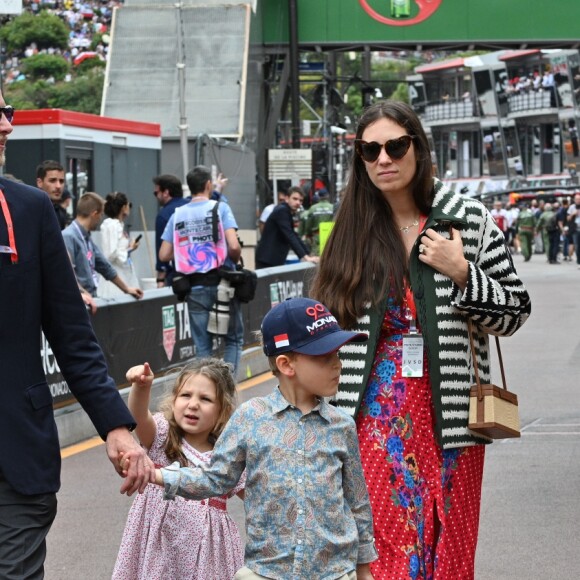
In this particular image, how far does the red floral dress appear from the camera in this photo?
15.0ft

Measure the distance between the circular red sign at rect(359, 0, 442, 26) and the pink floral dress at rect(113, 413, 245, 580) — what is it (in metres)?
33.4

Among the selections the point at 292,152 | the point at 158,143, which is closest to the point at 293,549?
the point at 158,143

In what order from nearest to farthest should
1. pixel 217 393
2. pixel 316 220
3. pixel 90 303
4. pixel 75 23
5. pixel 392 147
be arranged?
pixel 392 147 < pixel 217 393 < pixel 90 303 < pixel 316 220 < pixel 75 23

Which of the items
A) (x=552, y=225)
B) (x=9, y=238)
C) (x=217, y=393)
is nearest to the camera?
(x=9, y=238)

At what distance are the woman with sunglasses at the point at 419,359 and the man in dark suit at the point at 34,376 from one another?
92 cm

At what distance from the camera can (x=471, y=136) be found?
10662cm

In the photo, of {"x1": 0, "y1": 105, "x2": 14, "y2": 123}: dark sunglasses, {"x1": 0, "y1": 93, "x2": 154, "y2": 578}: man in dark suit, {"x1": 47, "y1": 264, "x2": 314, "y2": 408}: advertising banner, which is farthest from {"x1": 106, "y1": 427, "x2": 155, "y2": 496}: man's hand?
{"x1": 47, "y1": 264, "x2": 314, "y2": 408}: advertising banner

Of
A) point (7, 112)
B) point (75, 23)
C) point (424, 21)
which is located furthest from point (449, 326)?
point (75, 23)

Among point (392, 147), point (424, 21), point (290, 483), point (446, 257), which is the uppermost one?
point (424, 21)

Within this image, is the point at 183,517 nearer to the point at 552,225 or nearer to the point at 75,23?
the point at 552,225

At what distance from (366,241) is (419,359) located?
0.45m

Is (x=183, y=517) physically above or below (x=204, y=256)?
below

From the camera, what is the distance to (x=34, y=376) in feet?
12.7

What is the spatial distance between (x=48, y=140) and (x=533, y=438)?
11580 millimetres
